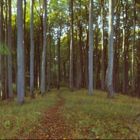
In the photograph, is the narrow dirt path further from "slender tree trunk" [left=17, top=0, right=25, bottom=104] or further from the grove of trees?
the grove of trees

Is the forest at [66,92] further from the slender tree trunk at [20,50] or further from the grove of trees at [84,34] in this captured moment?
the grove of trees at [84,34]

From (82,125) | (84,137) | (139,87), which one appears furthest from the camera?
(139,87)

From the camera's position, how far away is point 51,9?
156ft

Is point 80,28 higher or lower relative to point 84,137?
higher

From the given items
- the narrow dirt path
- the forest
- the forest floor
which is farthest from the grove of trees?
the narrow dirt path

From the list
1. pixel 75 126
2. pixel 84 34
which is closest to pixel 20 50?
pixel 75 126

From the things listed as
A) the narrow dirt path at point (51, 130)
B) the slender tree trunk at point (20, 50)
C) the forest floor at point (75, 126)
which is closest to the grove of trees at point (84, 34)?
the slender tree trunk at point (20, 50)

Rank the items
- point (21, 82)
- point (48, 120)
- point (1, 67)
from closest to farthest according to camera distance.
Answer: point (48, 120)
point (21, 82)
point (1, 67)

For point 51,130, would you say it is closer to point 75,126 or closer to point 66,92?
point 75,126

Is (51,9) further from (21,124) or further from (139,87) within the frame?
(21,124)

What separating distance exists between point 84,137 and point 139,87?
33.2 metres

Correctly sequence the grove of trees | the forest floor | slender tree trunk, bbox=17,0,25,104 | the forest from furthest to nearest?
the grove of trees
slender tree trunk, bbox=17,0,25,104
the forest
the forest floor

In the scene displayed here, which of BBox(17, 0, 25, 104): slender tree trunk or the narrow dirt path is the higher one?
BBox(17, 0, 25, 104): slender tree trunk

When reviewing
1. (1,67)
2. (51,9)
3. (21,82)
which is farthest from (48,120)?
(51,9)
